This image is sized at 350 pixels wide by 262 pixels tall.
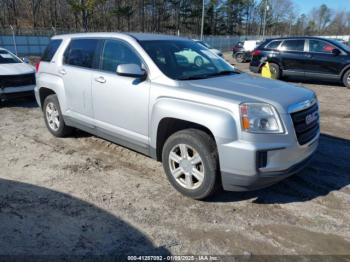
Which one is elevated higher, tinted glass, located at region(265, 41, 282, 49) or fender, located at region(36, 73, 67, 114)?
tinted glass, located at region(265, 41, 282, 49)

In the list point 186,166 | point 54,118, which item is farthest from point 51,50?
point 186,166

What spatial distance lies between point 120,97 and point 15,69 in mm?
5487

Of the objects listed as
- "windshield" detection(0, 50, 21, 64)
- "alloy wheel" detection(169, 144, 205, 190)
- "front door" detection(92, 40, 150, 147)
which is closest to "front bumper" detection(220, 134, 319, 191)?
"alloy wheel" detection(169, 144, 205, 190)

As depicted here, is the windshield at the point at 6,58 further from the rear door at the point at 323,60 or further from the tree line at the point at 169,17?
the tree line at the point at 169,17

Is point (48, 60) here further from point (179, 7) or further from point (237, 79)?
point (179, 7)

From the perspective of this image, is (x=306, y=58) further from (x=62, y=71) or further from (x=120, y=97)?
(x=120, y=97)

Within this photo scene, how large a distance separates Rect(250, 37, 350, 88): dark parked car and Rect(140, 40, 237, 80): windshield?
846cm

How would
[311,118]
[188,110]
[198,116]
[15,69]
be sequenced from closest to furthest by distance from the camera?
[198,116]
[188,110]
[311,118]
[15,69]

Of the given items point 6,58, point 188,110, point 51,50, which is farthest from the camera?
point 6,58

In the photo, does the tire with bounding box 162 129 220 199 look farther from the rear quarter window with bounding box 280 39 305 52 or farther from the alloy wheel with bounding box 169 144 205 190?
the rear quarter window with bounding box 280 39 305 52

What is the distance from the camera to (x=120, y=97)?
14.5 feet

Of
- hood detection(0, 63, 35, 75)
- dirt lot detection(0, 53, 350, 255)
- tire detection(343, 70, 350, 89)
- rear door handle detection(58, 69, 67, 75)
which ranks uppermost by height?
rear door handle detection(58, 69, 67, 75)

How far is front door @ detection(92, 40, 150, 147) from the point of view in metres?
4.22

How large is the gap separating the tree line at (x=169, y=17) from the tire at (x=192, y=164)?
28.2m
